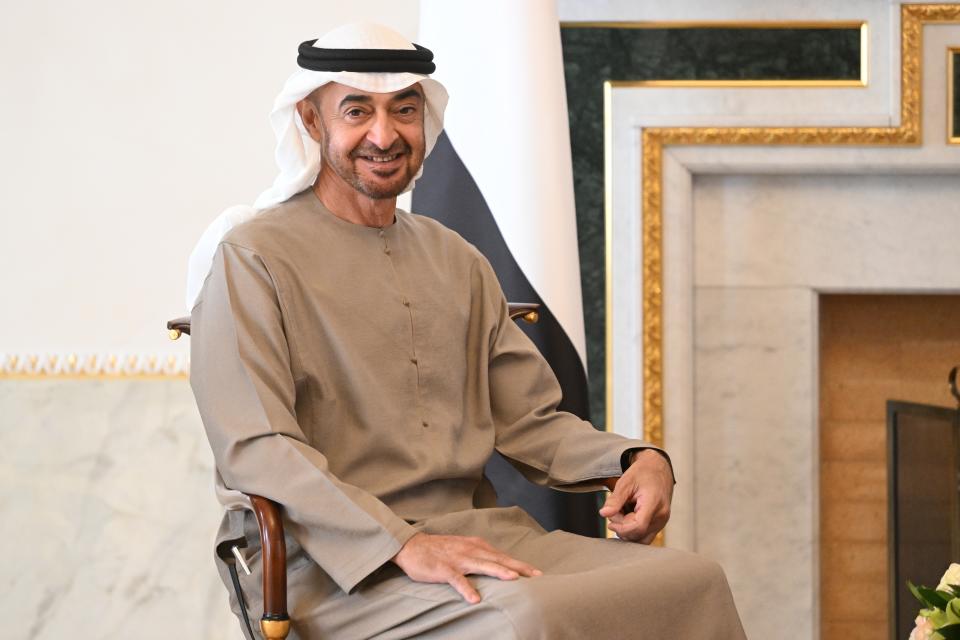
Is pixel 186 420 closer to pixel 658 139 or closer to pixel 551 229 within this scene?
pixel 551 229

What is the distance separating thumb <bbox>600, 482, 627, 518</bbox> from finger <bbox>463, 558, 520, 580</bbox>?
14.0 inches

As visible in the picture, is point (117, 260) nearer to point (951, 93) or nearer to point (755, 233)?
point (755, 233)

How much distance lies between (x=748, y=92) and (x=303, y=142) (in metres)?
2.11

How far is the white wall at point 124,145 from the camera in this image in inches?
161

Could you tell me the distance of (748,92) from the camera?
13.7ft

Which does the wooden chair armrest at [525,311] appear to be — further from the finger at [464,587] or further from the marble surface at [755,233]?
the marble surface at [755,233]

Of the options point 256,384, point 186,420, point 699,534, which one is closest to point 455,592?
point 256,384

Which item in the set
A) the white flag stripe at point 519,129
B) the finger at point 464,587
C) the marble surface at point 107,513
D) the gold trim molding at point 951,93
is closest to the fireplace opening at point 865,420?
the gold trim molding at point 951,93

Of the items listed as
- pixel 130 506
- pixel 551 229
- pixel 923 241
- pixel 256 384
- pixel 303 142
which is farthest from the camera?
pixel 923 241

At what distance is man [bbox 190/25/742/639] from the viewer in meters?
2.05

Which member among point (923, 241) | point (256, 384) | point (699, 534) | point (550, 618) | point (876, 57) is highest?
point (876, 57)

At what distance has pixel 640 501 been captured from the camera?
2.32 m

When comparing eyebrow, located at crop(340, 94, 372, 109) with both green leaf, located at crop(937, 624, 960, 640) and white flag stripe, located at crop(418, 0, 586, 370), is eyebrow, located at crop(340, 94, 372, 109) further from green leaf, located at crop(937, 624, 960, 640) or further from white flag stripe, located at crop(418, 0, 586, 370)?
Result: green leaf, located at crop(937, 624, 960, 640)

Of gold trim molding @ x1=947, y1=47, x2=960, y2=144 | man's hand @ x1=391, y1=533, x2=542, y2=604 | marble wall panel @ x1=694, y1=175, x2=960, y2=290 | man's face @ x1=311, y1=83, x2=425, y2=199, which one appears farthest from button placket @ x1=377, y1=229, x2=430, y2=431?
gold trim molding @ x1=947, y1=47, x2=960, y2=144
